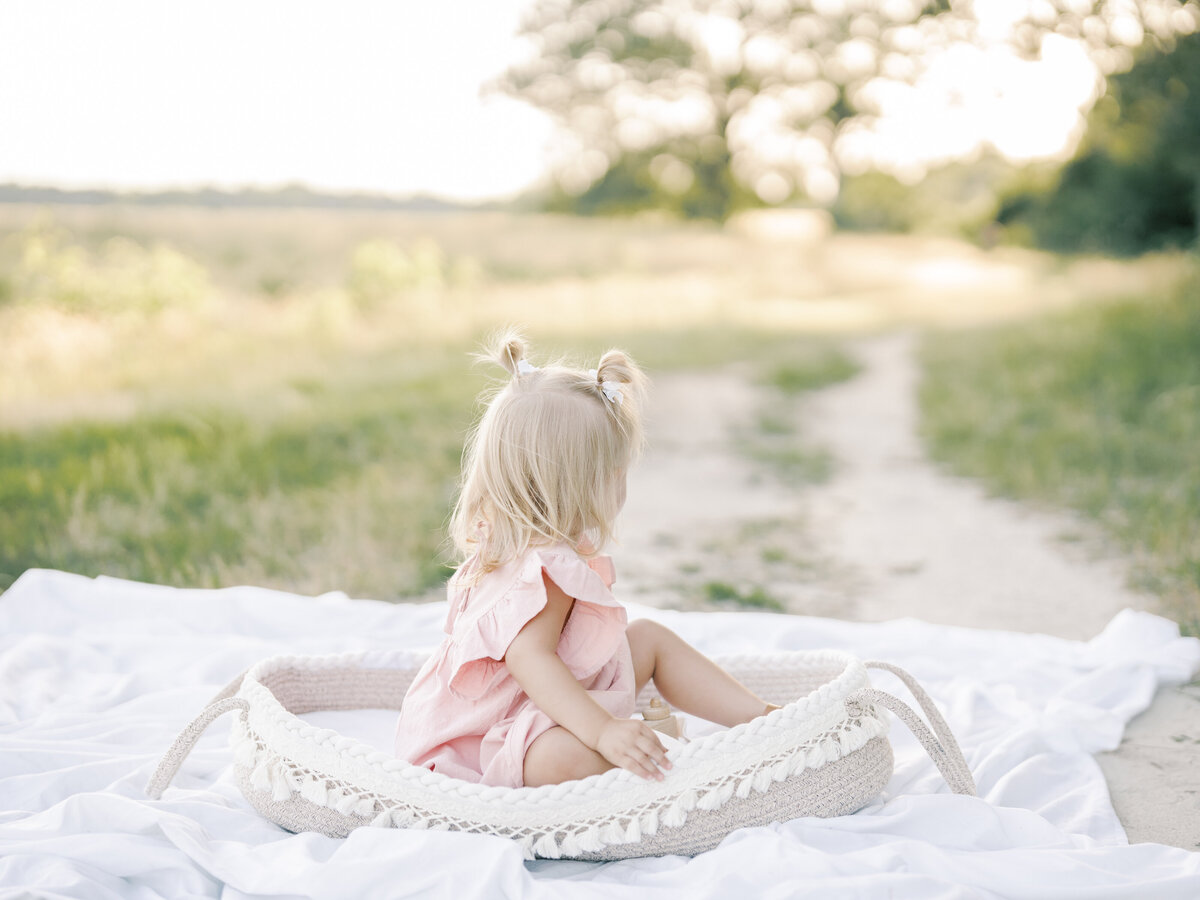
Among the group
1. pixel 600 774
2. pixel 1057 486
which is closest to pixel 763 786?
pixel 600 774

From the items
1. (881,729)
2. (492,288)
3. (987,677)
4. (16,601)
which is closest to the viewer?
(881,729)

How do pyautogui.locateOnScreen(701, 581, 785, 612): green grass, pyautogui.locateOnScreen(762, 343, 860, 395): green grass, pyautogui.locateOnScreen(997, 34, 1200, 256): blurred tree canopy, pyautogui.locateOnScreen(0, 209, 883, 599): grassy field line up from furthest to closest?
1. pyautogui.locateOnScreen(997, 34, 1200, 256): blurred tree canopy
2. pyautogui.locateOnScreen(762, 343, 860, 395): green grass
3. pyautogui.locateOnScreen(0, 209, 883, 599): grassy field
4. pyautogui.locateOnScreen(701, 581, 785, 612): green grass

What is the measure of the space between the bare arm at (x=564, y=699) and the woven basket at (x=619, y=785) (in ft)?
0.14

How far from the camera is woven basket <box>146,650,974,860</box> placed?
175 cm

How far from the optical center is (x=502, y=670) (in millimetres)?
1921

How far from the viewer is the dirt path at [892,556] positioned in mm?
2402

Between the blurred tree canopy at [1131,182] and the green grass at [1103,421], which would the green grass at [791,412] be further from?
the blurred tree canopy at [1131,182]

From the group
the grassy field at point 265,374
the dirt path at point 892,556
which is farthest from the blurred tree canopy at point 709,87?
the dirt path at point 892,556

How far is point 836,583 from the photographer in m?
3.91

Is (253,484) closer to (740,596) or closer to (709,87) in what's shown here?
(740,596)

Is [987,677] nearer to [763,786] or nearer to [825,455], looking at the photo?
[763,786]

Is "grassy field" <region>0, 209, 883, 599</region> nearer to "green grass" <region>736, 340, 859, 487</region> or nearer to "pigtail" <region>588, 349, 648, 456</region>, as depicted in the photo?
"green grass" <region>736, 340, 859, 487</region>

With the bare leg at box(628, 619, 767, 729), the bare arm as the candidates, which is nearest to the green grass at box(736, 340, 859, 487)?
the bare leg at box(628, 619, 767, 729)

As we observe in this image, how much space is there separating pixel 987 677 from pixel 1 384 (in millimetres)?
5441
